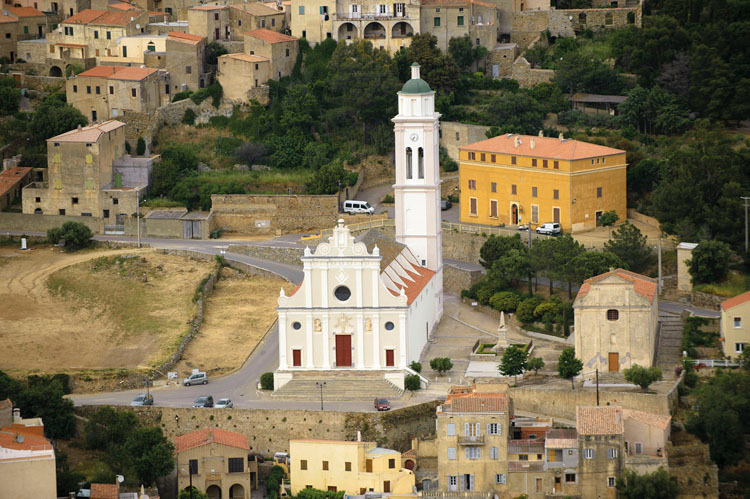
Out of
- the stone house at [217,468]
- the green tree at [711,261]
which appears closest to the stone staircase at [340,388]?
the stone house at [217,468]

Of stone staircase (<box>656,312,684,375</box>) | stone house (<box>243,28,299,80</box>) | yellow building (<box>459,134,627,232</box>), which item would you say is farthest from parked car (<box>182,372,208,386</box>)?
stone house (<box>243,28,299,80</box>)

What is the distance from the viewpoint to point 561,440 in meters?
84.0

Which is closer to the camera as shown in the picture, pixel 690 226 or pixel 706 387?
pixel 706 387

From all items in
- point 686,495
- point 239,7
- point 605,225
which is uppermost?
point 239,7

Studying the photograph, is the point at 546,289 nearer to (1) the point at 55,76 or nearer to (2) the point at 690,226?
(2) the point at 690,226

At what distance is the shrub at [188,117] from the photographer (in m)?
121

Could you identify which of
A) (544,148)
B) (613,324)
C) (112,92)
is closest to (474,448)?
(613,324)

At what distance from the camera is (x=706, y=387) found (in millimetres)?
87062

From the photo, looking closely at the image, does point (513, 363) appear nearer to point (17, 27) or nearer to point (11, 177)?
point (11, 177)

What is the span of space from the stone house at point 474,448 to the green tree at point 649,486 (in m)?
4.98

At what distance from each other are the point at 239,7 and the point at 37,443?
157 ft

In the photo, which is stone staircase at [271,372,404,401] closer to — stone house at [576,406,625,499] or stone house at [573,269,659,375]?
stone house at [573,269,659,375]

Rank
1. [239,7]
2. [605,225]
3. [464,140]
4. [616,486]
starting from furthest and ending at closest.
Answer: [239,7] < [464,140] < [605,225] < [616,486]

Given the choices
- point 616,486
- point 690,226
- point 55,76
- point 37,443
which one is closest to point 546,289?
point 690,226
